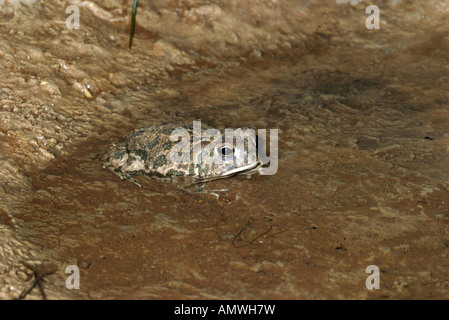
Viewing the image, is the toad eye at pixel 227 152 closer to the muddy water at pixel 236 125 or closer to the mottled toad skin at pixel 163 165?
the mottled toad skin at pixel 163 165

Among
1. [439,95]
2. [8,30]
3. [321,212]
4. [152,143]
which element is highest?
[8,30]

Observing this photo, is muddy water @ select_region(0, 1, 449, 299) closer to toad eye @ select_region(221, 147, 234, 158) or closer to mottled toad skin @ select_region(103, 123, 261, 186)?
mottled toad skin @ select_region(103, 123, 261, 186)

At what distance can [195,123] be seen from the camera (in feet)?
17.9

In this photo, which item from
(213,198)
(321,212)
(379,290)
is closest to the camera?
(379,290)

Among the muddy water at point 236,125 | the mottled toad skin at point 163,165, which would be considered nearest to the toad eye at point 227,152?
the mottled toad skin at point 163,165

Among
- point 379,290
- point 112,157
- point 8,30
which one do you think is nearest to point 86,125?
point 112,157

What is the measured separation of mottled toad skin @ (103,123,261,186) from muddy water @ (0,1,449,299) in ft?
0.50

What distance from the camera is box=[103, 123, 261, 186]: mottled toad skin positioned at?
4750 millimetres

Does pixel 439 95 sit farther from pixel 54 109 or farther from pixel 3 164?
pixel 3 164

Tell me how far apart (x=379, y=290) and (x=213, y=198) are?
1769mm

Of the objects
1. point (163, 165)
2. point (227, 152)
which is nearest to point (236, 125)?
point (227, 152)

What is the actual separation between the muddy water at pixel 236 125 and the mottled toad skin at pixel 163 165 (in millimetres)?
152

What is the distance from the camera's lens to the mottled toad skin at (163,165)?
15.6ft

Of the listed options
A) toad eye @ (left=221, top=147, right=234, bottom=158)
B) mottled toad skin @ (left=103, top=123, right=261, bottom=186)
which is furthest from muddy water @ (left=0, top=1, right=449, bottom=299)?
toad eye @ (left=221, top=147, right=234, bottom=158)
